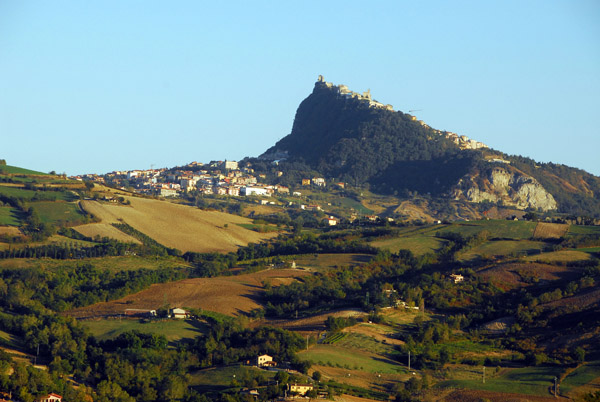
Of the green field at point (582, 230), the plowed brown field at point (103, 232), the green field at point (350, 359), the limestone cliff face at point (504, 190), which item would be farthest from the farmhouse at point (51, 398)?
the limestone cliff face at point (504, 190)

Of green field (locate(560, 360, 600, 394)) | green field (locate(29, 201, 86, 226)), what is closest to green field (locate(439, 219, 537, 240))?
green field (locate(29, 201, 86, 226))

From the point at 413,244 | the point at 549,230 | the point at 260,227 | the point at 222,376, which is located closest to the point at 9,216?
the point at 260,227

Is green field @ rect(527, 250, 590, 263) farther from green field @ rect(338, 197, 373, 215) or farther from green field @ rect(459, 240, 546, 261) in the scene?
green field @ rect(338, 197, 373, 215)

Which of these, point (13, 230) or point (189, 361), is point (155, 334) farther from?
point (13, 230)

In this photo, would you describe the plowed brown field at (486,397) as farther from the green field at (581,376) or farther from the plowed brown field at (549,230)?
the plowed brown field at (549,230)

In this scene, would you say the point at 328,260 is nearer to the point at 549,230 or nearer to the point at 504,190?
the point at 549,230
